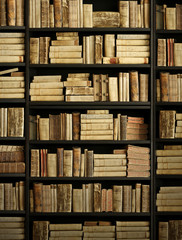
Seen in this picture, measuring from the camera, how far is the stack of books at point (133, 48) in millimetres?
3488

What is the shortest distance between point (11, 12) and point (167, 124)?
1.69 metres

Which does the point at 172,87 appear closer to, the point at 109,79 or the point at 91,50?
the point at 109,79

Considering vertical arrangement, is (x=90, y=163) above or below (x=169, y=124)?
below

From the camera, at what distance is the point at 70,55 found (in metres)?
3.48

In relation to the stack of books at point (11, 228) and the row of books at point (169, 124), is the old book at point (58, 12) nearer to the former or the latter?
the row of books at point (169, 124)

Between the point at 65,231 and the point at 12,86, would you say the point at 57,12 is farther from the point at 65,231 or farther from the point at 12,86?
the point at 65,231

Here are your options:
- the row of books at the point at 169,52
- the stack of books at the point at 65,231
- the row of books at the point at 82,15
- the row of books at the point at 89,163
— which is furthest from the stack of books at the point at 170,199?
the row of books at the point at 82,15

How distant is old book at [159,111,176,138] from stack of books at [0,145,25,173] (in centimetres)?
126

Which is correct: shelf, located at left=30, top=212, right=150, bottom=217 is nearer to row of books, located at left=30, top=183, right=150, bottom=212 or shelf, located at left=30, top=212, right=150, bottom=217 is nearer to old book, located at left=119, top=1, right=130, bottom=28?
row of books, located at left=30, top=183, right=150, bottom=212

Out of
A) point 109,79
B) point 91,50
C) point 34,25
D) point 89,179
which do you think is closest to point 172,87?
point 109,79

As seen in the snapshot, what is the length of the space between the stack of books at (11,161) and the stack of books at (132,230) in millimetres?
993

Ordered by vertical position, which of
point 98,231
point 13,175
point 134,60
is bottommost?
point 98,231

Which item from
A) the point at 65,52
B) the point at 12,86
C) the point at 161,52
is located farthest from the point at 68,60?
the point at 161,52

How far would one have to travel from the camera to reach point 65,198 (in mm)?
3445
